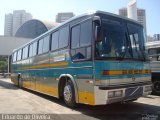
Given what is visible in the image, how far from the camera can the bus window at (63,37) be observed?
8344mm

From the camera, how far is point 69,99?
25.7 ft

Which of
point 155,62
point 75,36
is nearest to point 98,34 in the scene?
point 75,36

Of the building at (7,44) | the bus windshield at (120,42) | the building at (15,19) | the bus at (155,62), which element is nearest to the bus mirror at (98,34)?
the bus windshield at (120,42)

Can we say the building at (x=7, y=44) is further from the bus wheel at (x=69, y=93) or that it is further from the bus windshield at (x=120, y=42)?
the bus windshield at (x=120, y=42)

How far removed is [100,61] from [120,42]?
39.1 inches

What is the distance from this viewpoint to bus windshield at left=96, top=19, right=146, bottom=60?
6551mm

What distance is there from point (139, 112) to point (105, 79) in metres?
1.73

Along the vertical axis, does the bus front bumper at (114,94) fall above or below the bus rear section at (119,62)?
below

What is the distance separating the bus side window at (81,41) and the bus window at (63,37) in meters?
0.47

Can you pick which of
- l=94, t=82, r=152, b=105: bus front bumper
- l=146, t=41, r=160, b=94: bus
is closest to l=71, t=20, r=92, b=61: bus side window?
l=94, t=82, r=152, b=105: bus front bumper

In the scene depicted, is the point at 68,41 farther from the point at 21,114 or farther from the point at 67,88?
the point at 21,114

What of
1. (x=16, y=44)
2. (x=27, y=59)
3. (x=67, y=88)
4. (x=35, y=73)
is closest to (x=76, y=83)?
(x=67, y=88)

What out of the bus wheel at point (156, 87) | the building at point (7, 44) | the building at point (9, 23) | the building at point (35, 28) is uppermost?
the building at point (9, 23)

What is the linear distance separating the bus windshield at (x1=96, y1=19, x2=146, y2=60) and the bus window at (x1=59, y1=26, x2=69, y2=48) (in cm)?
195
